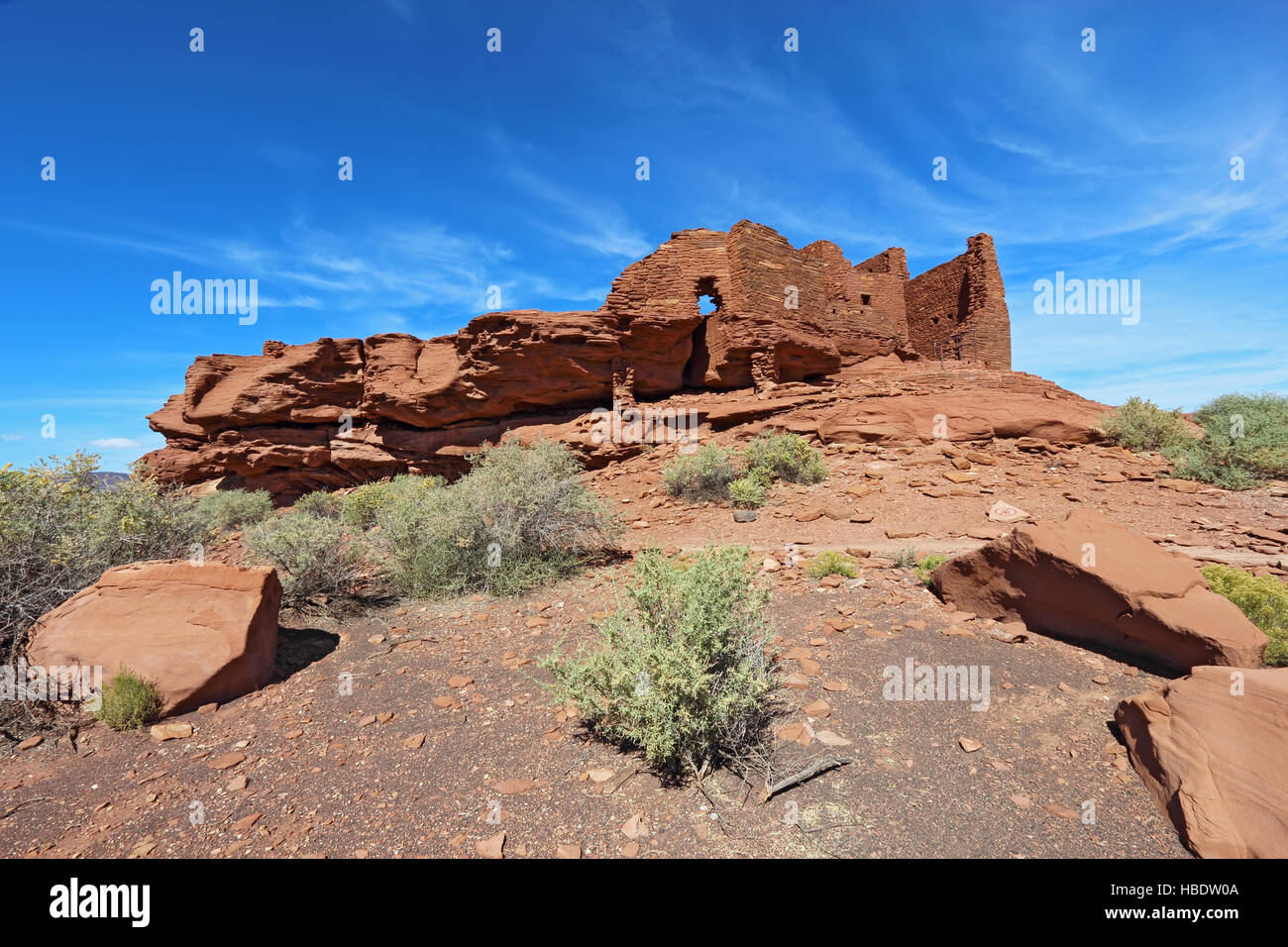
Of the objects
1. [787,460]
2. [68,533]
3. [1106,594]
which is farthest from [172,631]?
[787,460]

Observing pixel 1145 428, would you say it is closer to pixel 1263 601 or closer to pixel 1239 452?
pixel 1239 452

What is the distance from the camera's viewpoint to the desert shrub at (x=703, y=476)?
35.9 ft

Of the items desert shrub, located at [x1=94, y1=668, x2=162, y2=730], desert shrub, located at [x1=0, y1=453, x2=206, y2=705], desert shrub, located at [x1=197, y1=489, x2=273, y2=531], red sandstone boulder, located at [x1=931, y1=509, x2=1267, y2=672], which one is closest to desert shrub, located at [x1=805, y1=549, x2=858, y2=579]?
red sandstone boulder, located at [x1=931, y1=509, x2=1267, y2=672]

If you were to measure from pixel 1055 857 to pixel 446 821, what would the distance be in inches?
113

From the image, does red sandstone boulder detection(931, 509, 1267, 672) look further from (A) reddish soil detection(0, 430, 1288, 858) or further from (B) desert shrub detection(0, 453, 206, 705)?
(B) desert shrub detection(0, 453, 206, 705)

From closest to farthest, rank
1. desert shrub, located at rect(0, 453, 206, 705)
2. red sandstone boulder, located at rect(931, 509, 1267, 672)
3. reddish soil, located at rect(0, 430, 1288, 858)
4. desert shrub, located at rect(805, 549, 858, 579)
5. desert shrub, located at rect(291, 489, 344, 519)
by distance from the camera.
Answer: reddish soil, located at rect(0, 430, 1288, 858), red sandstone boulder, located at rect(931, 509, 1267, 672), desert shrub, located at rect(0, 453, 206, 705), desert shrub, located at rect(805, 549, 858, 579), desert shrub, located at rect(291, 489, 344, 519)

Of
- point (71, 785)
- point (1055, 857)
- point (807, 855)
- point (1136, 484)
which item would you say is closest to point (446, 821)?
point (807, 855)

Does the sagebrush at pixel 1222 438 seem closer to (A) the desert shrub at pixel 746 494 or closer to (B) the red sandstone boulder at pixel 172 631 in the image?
(A) the desert shrub at pixel 746 494

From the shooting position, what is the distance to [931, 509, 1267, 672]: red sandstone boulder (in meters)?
3.51

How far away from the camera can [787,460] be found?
11023mm

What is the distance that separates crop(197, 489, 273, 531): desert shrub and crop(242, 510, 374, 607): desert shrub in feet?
38.6

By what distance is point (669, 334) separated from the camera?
Answer: 15016 mm

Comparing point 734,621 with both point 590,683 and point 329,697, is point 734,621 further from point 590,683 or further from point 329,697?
point 329,697

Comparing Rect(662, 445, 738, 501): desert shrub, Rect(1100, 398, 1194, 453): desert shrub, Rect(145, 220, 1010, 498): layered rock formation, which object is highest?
Rect(145, 220, 1010, 498): layered rock formation
